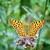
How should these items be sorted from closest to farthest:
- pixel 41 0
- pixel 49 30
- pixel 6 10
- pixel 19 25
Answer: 1. pixel 19 25
2. pixel 41 0
3. pixel 6 10
4. pixel 49 30

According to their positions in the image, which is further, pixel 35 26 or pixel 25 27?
pixel 25 27

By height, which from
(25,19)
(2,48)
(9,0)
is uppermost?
(9,0)

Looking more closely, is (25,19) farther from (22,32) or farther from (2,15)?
(22,32)

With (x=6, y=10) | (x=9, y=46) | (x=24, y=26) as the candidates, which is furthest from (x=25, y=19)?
(x=24, y=26)

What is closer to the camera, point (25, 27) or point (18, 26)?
point (18, 26)

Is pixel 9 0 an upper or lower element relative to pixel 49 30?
upper

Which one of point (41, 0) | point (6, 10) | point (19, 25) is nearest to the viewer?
point (19, 25)

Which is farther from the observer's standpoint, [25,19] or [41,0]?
[25,19]
